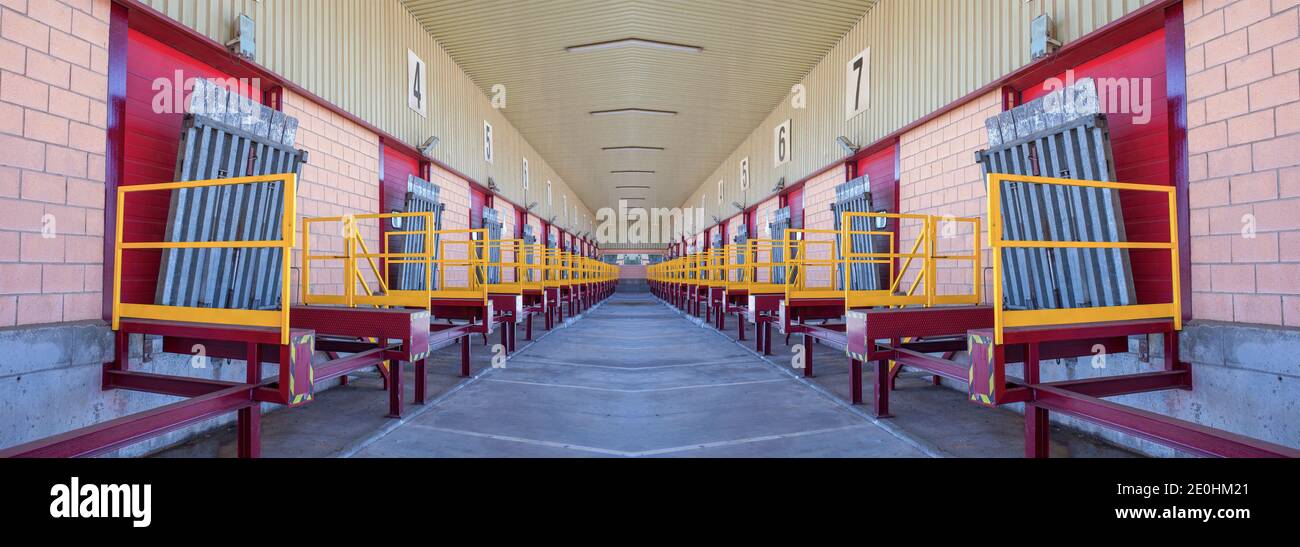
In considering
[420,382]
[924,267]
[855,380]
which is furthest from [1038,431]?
[420,382]

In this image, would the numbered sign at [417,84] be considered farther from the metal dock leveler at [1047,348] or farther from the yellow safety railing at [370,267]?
the metal dock leveler at [1047,348]

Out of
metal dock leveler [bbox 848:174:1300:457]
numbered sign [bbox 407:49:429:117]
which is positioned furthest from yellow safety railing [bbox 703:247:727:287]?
numbered sign [bbox 407:49:429:117]

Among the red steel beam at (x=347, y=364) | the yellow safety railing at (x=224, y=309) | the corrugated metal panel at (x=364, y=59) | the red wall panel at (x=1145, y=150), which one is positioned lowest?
the red steel beam at (x=347, y=364)

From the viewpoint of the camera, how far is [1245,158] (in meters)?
3.45

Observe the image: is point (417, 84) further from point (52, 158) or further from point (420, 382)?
point (420, 382)

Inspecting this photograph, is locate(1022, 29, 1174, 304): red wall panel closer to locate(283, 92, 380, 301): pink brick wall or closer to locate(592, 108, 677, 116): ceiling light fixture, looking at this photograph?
locate(283, 92, 380, 301): pink brick wall

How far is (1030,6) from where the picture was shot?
508 centimetres

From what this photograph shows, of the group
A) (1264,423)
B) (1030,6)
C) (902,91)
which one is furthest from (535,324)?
(1264,423)

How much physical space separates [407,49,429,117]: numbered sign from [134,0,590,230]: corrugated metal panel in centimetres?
13

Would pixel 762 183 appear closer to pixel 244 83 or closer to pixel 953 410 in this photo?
pixel 953 410

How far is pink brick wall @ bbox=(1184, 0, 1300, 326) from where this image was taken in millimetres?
3225

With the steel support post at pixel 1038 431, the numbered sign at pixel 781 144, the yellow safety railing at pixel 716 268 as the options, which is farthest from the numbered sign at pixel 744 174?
the steel support post at pixel 1038 431

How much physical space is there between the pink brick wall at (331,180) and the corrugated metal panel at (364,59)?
0.28m

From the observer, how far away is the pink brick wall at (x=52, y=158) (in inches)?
126
